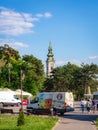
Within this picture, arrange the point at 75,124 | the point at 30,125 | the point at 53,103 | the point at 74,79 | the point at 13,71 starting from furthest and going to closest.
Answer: the point at 74,79
the point at 13,71
the point at 53,103
the point at 75,124
the point at 30,125

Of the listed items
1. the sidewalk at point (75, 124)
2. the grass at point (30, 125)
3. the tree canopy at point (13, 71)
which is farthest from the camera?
the tree canopy at point (13, 71)

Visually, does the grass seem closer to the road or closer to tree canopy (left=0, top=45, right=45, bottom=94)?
the road

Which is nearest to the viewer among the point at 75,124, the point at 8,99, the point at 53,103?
the point at 75,124

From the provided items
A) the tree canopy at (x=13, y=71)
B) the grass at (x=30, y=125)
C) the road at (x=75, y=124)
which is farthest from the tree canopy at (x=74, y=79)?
the grass at (x=30, y=125)

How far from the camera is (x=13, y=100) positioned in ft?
174

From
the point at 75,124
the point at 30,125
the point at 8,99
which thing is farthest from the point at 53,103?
the point at 30,125

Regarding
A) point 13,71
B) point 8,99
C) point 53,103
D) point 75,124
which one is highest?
point 13,71

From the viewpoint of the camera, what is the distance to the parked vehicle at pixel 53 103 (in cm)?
4381

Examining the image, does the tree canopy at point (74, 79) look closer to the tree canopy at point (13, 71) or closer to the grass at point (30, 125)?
the tree canopy at point (13, 71)

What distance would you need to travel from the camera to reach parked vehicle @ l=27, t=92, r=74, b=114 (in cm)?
4381

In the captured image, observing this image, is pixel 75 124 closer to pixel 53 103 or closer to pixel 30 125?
pixel 30 125

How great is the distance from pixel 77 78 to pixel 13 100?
85229mm

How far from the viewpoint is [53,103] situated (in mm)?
44188

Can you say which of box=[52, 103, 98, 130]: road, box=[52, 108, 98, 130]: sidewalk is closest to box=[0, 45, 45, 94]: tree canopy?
box=[52, 103, 98, 130]: road
